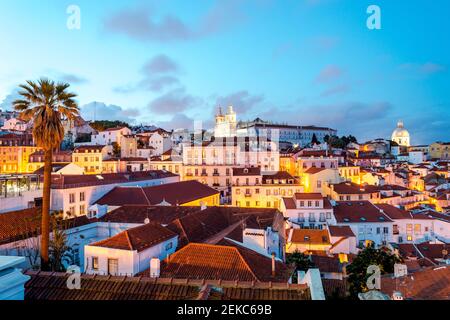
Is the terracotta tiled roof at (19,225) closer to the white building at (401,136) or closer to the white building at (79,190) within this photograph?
the white building at (79,190)

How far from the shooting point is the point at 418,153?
115 metres

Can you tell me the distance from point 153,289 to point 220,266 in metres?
4.79

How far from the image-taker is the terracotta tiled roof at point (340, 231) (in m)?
32.0

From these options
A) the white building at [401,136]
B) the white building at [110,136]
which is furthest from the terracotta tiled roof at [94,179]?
the white building at [401,136]

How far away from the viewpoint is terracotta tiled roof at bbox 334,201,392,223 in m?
37.9

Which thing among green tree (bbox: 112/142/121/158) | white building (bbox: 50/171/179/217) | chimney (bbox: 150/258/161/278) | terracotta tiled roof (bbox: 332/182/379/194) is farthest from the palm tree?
green tree (bbox: 112/142/121/158)

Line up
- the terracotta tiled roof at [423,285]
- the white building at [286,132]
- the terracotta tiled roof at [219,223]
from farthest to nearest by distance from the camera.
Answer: the white building at [286,132] < the terracotta tiled roof at [219,223] < the terracotta tiled roof at [423,285]

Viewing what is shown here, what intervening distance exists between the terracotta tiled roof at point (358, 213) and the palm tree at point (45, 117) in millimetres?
31418

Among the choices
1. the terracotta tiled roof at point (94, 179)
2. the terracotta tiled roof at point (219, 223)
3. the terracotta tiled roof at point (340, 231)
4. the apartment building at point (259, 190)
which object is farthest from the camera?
the apartment building at point (259, 190)

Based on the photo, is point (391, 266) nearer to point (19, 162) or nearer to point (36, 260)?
point (36, 260)

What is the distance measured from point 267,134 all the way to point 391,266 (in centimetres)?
10365

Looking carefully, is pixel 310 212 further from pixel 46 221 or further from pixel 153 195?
pixel 46 221

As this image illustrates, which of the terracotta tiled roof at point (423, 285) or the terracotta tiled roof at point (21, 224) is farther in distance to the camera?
the terracotta tiled roof at point (21, 224)
